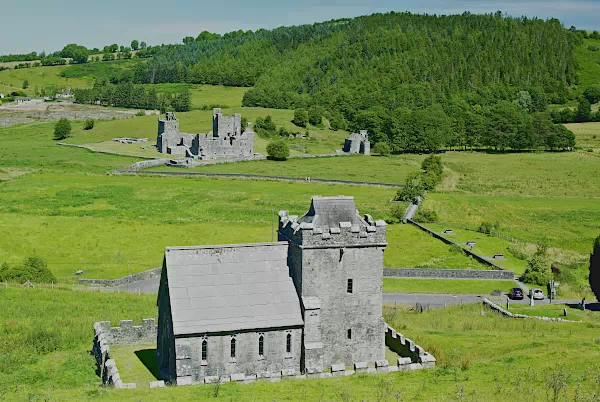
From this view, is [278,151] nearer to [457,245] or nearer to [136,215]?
[136,215]

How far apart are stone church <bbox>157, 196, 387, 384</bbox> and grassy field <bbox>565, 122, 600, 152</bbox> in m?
131

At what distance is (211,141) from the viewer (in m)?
129

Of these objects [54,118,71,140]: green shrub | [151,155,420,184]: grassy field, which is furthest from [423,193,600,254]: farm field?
[54,118,71,140]: green shrub

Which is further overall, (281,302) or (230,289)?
(281,302)

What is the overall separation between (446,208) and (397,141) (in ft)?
219

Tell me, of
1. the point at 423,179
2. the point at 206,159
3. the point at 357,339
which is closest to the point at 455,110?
the point at 206,159

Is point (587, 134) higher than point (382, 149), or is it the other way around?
point (587, 134)

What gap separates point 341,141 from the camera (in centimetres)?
16512

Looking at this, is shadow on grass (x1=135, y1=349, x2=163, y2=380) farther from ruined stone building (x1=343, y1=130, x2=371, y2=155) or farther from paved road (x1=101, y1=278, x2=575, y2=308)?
ruined stone building (x1=343, y1=130, x2=371, y2=155)

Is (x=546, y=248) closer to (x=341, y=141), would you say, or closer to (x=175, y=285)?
(x=175, y=285)

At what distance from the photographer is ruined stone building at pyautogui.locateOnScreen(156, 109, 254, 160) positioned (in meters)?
129

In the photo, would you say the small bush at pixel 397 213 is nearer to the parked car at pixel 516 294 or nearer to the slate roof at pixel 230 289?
the parked car at pixel 516 294

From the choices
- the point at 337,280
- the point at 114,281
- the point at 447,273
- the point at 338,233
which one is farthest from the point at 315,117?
the point at 338,233

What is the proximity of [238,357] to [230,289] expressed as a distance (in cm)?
293
